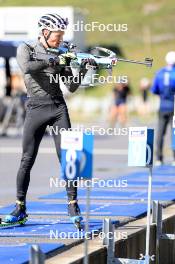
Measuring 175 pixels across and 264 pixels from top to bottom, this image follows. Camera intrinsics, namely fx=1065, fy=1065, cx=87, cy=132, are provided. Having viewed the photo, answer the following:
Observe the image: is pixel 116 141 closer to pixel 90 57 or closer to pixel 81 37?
pixel 81 37

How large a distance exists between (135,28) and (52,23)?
6995 centimetres

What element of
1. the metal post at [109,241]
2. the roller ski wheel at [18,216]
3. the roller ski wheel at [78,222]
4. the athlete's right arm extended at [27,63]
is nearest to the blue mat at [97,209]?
the roller ski wheel at [18,216]

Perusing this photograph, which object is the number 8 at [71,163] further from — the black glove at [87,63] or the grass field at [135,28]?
the grass field at [135,28]

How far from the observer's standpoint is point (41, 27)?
10070 mm

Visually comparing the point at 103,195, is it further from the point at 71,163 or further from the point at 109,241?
the point at 71,163

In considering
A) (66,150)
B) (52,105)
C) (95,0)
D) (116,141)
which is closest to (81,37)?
(116,141)

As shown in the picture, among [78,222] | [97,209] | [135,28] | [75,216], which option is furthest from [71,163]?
[135,28]

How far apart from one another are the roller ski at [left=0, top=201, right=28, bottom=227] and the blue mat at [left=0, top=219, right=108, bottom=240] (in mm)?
68

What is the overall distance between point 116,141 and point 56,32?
1746 centimetres

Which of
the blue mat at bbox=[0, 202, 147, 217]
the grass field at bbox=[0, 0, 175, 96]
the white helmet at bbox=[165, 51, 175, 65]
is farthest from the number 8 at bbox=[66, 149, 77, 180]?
the grass field at bbox=[0, 0, 175, 96]

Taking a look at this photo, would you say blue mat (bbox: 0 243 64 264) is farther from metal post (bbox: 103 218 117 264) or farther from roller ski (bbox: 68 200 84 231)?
roller ski (bbox: 68 200 84 231)

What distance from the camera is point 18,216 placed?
1017cm

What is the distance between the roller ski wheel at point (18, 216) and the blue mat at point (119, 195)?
265cm

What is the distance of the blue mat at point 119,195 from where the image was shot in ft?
42.5
